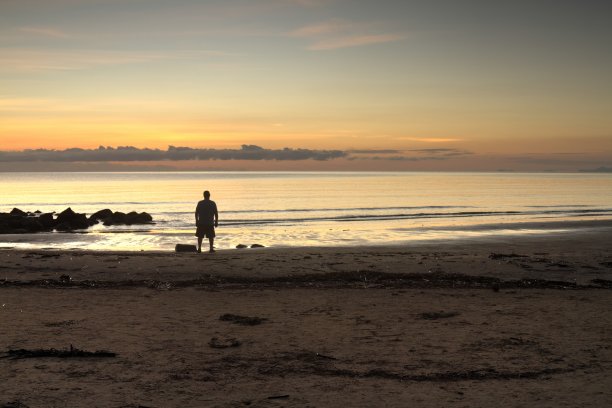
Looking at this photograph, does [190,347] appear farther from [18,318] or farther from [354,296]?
[354,296]

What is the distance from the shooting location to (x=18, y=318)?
1004cm

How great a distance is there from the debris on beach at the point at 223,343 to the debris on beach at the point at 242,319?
40.1 inches

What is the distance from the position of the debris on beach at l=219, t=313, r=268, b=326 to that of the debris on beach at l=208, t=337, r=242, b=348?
3.34 feet

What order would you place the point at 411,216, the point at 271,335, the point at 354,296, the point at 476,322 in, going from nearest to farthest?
1. the point at 271,335
2. the point at 476,322
3. the point at 354,296
4. the point at 411,216

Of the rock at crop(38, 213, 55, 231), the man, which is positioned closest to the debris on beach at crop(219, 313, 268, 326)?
the man

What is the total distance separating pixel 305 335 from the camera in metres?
9.07

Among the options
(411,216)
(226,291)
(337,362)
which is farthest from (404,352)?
(411,216)

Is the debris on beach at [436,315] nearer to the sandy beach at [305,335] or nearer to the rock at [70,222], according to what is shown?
the sandy beach at [305,335]

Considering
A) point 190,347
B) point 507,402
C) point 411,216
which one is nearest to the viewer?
point 507,402

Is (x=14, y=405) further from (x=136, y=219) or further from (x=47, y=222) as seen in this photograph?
(x=136, y=219)

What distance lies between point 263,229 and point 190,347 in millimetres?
29659

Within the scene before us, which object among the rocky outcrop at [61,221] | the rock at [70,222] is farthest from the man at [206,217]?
the rock at [70,222]

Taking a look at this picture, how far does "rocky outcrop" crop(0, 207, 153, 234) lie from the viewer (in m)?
35.0

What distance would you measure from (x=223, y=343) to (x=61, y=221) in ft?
111
